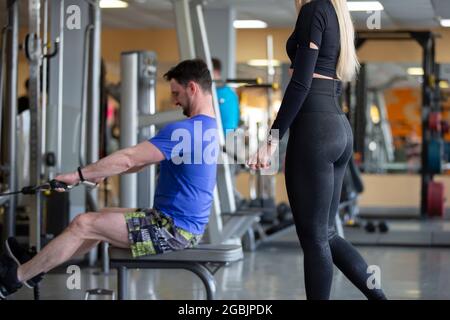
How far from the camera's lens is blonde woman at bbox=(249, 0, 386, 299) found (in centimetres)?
275

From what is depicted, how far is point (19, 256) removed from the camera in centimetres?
338

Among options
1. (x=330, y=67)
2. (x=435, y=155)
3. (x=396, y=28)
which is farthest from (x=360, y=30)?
(x=330, y=67)

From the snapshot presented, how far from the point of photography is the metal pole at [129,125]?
4.98m

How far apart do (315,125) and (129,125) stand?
2355 mm

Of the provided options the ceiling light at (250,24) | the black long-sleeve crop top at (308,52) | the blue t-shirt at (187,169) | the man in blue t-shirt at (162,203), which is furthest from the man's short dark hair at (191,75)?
the ceiling light at (250,24)

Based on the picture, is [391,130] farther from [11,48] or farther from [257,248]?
[11,48]

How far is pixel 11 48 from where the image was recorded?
5230mm

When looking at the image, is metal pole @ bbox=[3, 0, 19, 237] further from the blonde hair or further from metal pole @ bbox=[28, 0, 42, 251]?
the blonde hair

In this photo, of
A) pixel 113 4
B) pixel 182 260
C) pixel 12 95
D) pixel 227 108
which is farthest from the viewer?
pixel 113 4

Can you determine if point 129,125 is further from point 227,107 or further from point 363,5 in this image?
point 363,5

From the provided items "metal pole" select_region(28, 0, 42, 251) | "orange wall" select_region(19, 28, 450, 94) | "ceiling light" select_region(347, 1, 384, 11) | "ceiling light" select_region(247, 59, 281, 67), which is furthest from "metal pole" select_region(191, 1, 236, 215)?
"ceiling light" select_region(247, 59, 281, 67)

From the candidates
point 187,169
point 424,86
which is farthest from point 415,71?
point 187,169

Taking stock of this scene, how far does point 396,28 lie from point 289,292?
672 cm

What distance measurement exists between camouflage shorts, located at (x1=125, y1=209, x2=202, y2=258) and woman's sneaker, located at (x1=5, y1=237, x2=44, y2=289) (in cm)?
39
